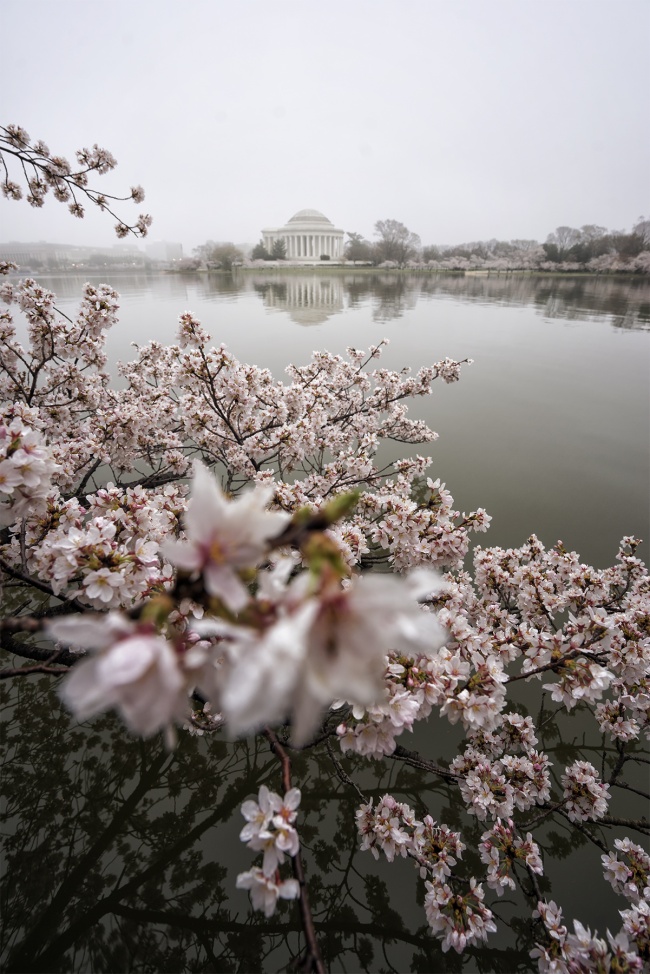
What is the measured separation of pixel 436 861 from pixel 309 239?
83.8 m

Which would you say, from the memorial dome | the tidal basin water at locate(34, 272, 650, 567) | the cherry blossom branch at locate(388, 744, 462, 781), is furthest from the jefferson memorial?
the cherry blossom branch at locate(388, 744, 462, 781)

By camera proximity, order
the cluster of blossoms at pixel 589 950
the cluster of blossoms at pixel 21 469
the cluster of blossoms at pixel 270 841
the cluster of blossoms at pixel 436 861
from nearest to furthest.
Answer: the cluster of blossoms at pixel 270 841 → the cluster of blossoms at pixel 21 469 → the cluster of blossoms at pixel 589 950 → the cluster of blossoms at pixel 436 861

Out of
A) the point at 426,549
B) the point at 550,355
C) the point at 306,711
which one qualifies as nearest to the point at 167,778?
the point at 426,549

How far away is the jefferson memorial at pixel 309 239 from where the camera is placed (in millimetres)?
70938

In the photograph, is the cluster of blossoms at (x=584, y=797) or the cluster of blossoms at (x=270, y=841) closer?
the cluster of blossoms at (x=270, y=841)

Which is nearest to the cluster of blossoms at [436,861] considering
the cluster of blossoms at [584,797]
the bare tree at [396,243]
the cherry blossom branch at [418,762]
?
the cherry blossom branch at [418,762]

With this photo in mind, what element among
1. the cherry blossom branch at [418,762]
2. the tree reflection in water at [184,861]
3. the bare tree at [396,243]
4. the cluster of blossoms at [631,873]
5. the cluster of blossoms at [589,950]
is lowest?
the tree reflection in water at [184,861]

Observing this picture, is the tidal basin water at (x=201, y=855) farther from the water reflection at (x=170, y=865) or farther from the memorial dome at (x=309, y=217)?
the memorial dome at (x=309, y=217)

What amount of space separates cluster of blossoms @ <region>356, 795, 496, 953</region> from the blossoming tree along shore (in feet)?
0.04

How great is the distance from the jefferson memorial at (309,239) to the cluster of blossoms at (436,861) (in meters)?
78.7

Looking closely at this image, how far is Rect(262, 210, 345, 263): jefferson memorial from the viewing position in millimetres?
70938

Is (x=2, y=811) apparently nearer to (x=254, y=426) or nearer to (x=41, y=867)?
(x=41, y=867)

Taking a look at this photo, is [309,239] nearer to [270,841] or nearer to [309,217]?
[309,217]

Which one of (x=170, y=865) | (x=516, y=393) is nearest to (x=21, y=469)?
(x=170, y=865)
